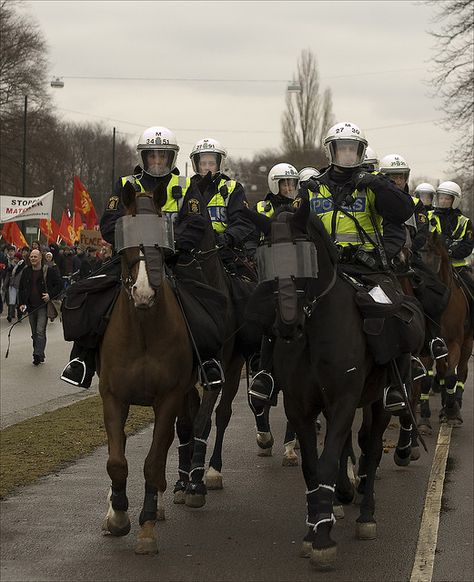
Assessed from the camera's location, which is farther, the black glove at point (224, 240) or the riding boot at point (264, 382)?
the black glove at point (224, 240)

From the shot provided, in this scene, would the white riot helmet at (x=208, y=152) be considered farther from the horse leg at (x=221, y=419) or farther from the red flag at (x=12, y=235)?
the red flag at (x=12, y=235)

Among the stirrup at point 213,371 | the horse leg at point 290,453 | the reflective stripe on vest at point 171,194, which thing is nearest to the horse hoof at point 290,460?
the horse leg at point 290,453

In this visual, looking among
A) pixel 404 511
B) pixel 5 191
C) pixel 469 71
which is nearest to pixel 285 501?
pixel 404 511

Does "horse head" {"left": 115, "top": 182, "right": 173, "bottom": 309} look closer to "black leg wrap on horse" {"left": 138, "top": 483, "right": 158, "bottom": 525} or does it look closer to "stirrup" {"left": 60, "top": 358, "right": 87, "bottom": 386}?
"stirrup" {"left": 60, "top": 358, "right": 87, "bottom": 386}

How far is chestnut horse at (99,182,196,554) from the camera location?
328 inches

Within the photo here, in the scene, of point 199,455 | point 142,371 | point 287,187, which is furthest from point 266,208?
point 142,371

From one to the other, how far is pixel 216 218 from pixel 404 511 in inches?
127

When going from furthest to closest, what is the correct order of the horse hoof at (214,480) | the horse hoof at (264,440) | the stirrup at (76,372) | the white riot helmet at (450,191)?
1. the white riot helmet at (450,191)
2. the horse hoof at (264,440)
3. the horse hoof at (214,480)
4. the stirrup at (76,372)

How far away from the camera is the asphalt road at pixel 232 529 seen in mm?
7871

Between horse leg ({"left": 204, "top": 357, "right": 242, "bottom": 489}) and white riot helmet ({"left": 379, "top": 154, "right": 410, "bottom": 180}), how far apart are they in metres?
3.38

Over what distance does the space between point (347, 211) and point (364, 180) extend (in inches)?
13.7

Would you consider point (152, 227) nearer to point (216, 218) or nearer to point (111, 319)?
point (111, 319)

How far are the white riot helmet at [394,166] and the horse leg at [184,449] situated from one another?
4.29 meters

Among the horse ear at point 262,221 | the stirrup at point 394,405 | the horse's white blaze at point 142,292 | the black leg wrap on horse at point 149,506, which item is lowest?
the black leg wrap on horse at point 149,506
